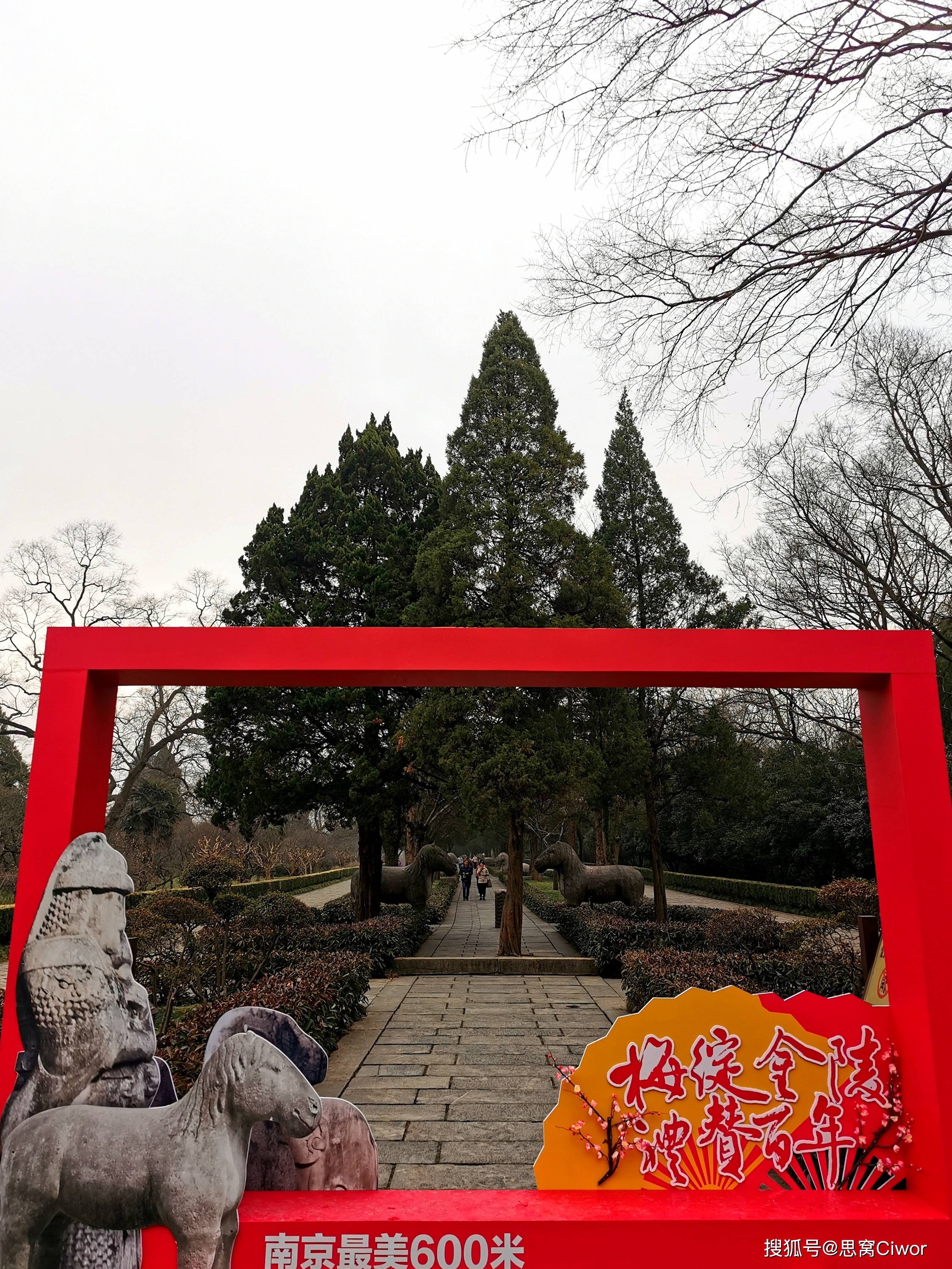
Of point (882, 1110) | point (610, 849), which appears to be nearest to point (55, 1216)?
point (882, 1110)

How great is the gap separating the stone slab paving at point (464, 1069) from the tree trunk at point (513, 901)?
1.46 meters

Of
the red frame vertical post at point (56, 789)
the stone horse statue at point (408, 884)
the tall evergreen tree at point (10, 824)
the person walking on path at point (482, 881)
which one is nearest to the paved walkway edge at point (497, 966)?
the stone horse statue at point (408, 884)

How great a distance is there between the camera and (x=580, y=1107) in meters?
Result: 3.00

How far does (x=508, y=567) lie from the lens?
12.1m

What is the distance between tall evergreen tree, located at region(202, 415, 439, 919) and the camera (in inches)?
537

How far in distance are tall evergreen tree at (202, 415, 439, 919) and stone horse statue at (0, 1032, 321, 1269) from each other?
32.9ft

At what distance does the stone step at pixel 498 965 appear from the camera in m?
10.9

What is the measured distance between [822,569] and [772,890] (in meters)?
9.13

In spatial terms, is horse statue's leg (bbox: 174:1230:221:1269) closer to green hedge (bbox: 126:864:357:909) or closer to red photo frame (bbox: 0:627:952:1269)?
red photo frame (bbox: 0:627:952:1269)

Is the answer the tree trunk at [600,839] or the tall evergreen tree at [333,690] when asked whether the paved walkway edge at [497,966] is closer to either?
the tall evergreen tree at [333,690]

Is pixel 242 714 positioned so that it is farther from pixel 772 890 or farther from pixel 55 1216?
pixel 772 890

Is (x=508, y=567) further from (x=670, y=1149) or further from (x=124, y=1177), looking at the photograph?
(x=124, y=1177)

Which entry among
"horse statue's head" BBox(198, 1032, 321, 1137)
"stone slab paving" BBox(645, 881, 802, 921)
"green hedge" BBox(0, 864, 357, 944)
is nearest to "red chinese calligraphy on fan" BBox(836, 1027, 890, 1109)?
"horse statue's head" BBox(198, 1032, 321, 1137)

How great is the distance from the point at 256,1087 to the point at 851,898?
10373 mm
